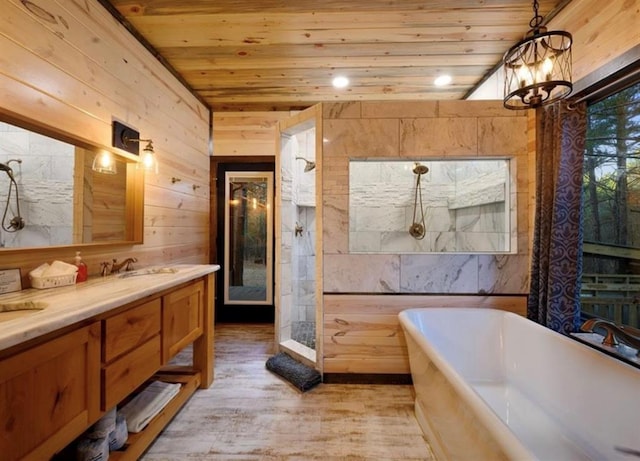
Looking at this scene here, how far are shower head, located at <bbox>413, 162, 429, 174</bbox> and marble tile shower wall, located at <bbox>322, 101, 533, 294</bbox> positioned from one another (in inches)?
12.5

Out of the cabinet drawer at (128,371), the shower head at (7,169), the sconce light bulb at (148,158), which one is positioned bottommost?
the cabinet drawer at (128,371)

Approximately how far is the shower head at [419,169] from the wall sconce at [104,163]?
2313 millimetres

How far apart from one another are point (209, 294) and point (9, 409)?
1.26 m

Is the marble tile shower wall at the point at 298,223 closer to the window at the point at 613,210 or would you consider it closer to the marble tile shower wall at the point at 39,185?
the marble tile shower wall at the point at 39,185

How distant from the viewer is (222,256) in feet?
11.3

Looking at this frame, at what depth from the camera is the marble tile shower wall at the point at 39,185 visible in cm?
126

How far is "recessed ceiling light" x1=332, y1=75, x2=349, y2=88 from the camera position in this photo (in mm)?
2756

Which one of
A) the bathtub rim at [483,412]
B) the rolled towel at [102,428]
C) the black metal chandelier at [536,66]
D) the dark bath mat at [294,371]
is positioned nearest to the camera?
the bathtub rim at [483,412]

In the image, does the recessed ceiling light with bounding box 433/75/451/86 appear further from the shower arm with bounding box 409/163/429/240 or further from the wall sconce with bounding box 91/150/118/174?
the wall sconce with bounding box 91/150/118/174

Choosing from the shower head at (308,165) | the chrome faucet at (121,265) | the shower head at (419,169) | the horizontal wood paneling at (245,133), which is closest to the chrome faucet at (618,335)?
the shower head at (419,169)

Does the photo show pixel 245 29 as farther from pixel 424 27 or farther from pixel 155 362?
pixel 155 362

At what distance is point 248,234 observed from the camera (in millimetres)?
3449

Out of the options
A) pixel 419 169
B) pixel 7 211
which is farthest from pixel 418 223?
pixel 7 211

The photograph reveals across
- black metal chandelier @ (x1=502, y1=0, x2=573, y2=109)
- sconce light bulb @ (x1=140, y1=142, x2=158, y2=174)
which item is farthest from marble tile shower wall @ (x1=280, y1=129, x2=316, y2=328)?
black metal chandelier @ (x1=502, y1=0, x2=573, y2=109)
